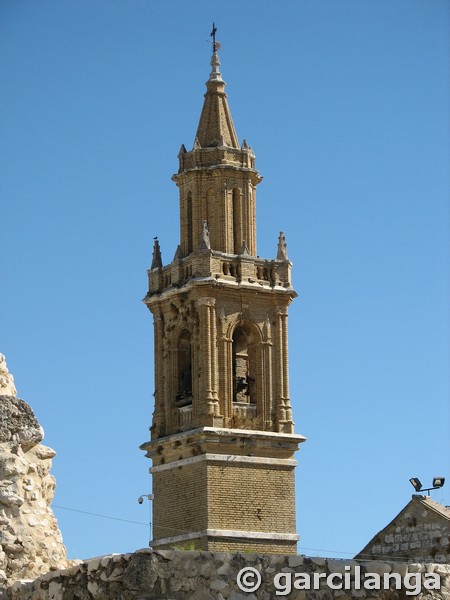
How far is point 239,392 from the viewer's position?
50.2 m

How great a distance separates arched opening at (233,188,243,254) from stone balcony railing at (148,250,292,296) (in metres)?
0.73

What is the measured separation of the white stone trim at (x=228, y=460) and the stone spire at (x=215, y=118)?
9501mm

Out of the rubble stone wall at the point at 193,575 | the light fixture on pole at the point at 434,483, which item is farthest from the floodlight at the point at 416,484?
the rubble stone wall at the point at 193,575

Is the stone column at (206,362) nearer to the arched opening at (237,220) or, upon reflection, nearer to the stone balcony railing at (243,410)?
the stone balcony railing at (243,410)

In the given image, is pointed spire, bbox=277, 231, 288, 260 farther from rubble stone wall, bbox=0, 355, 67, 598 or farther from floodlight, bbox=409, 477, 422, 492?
rubble stone wall, bbox=0, 355, 67, 598

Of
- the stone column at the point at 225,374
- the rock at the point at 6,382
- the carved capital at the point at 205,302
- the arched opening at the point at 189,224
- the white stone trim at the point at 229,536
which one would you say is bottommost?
the rock at the point at 6,382

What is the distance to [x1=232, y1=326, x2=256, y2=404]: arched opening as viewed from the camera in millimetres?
50188

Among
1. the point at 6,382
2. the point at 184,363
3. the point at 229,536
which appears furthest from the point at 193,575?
the point at 184,363

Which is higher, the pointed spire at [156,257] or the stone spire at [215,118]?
the stone spire at [215,118]

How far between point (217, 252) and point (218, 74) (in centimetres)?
650

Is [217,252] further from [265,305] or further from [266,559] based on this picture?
[266,559]

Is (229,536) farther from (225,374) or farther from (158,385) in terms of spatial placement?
(158,385)

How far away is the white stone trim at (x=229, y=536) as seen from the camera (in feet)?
154

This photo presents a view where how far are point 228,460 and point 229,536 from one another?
89.8 inches
